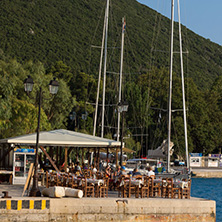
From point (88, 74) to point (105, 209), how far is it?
85762mm

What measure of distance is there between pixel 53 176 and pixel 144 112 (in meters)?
61.5

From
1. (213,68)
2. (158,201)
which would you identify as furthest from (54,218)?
(213,68)

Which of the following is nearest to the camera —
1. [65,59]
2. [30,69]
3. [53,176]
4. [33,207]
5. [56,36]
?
[33,207]

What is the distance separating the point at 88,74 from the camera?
340ft

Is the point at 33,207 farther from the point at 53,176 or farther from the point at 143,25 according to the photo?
the point at 143,25

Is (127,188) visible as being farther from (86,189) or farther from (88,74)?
(88,74)

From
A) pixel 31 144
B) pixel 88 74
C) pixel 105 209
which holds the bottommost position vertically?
pixel 105 209

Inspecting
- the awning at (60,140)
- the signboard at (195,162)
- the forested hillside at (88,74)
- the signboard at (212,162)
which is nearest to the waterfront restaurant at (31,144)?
the awning at (60,140)

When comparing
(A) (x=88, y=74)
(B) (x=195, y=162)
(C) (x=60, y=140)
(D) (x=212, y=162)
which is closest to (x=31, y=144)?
(C) (x=60, y=140)

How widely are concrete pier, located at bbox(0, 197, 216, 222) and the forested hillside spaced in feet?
75.1

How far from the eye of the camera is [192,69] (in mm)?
161000

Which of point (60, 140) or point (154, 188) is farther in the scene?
point (60, 140)

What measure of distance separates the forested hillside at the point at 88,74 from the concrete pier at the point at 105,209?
22.9 m

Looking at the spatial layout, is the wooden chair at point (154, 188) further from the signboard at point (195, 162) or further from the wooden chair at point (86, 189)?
the signboard at point (195, 162)
